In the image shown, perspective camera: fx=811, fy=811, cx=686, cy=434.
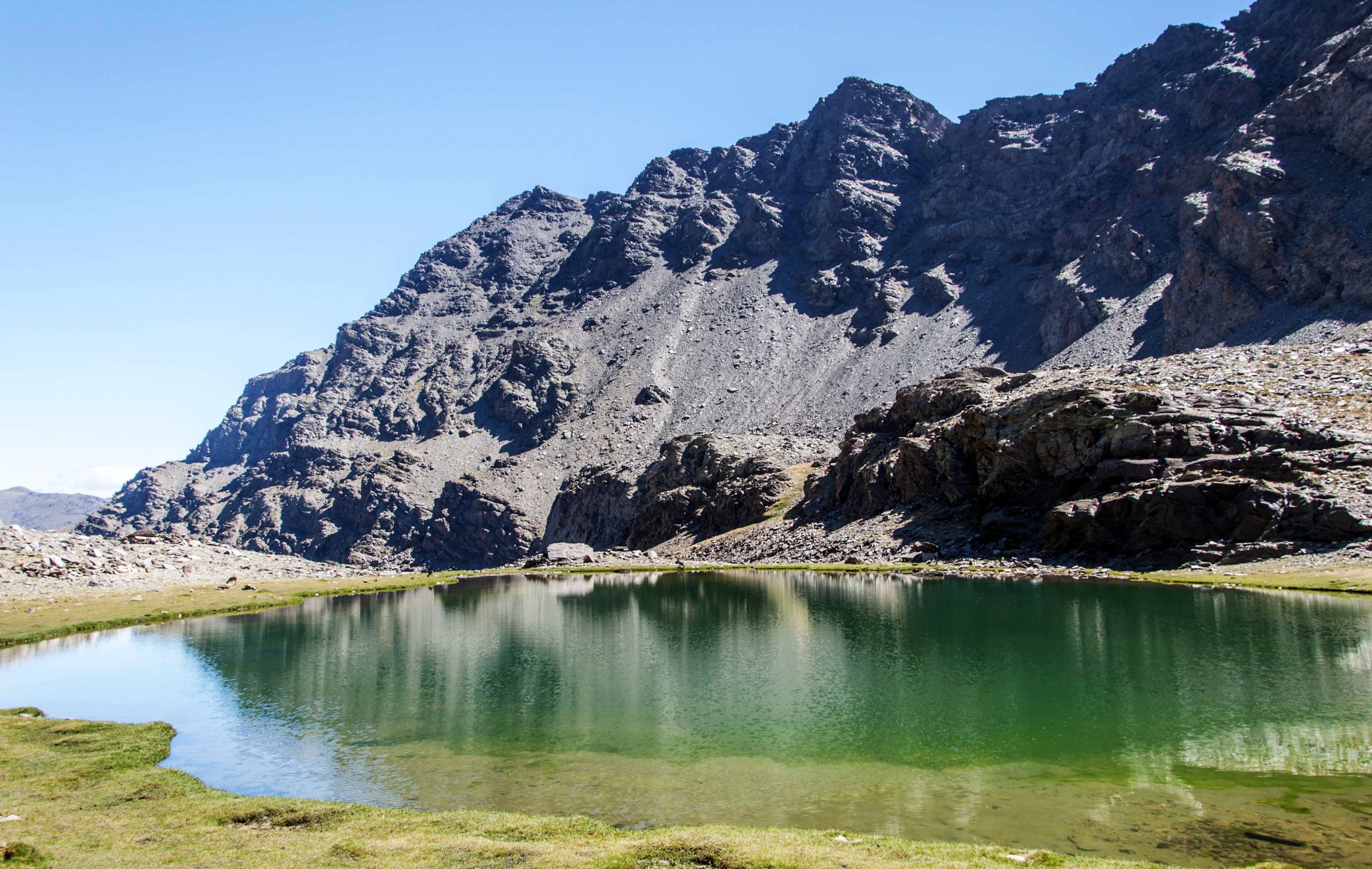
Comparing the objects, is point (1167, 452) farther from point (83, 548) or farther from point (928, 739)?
point (83, 548)

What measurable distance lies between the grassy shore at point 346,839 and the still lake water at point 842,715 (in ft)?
6.91

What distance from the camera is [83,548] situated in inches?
3745

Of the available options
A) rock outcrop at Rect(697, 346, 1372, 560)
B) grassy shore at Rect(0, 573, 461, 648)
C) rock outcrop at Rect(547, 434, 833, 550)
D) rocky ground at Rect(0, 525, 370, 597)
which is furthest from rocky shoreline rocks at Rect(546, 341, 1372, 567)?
rocky ground at Rect(0, 525, 370, 597)

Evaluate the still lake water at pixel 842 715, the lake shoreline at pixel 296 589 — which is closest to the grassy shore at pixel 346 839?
the still lake water at pixel 842 715

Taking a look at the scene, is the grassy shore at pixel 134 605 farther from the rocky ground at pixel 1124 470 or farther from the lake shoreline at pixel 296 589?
the rocky ground at pixel 1124 470

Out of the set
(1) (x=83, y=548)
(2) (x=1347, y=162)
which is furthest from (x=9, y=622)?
(2) (x=1347, y=162)

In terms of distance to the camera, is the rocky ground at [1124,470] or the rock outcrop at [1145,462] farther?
the rock outcrop at [1145,462]

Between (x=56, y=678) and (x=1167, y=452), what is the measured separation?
280ft

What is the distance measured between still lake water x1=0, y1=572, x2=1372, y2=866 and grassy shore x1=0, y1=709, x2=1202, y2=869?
2.11m

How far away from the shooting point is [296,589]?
95.0 m

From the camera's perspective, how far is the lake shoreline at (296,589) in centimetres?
5562

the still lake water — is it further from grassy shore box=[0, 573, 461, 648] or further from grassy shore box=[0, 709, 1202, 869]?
grassy shore box=[0, 573, 461, 648]

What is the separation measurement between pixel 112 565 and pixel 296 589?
2008cm

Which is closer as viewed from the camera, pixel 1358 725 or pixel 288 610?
pixel 1358 725
